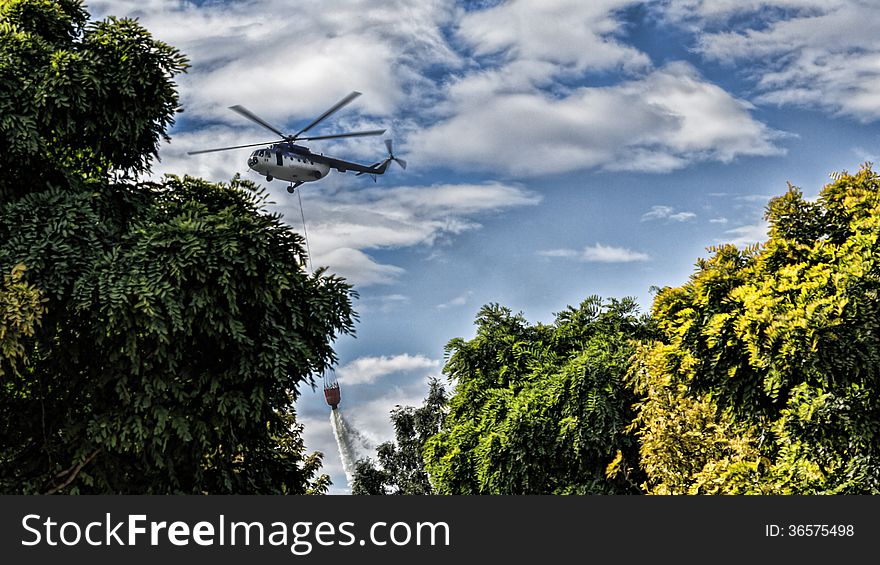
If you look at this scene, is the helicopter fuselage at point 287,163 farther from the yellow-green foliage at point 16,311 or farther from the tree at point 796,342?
the tree at point 796,342

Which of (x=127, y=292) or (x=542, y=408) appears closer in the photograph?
(x=127, y=292)

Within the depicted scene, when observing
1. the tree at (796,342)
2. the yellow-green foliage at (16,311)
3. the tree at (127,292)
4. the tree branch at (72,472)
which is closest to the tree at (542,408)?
the tree at (796,342)

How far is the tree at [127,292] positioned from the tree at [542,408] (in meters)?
10.0

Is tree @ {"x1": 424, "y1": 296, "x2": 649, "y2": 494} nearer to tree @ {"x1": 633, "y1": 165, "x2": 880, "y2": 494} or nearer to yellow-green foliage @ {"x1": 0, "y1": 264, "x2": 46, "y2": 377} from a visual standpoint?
tree @ {"x1": 633, "y1": 165, "x2": 880, "y2": 494}

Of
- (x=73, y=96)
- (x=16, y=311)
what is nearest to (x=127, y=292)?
(x=16, y=311)

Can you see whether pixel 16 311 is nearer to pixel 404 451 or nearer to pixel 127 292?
pixel 127 292

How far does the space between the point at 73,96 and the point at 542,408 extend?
15.2m

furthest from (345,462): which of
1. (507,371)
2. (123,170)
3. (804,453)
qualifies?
(804,453)

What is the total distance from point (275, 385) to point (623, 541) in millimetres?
7857

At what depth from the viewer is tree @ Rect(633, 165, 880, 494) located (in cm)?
1257

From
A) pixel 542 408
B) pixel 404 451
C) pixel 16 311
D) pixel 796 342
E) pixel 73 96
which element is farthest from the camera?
pixel 404 451

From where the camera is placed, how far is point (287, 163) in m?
41.7

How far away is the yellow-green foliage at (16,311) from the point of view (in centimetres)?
1291

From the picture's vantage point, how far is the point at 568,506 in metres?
9.27
